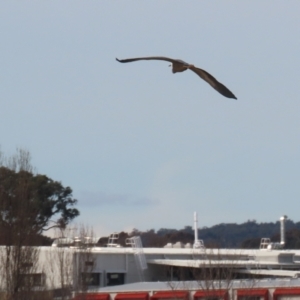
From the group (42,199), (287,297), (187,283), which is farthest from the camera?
(42,199)

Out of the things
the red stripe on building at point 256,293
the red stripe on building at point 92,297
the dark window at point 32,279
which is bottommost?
the red stripe on building at point 92,297

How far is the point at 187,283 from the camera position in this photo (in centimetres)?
3553

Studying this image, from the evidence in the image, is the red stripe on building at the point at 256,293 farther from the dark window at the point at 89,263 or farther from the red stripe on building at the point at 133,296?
the dark window at the point at 89,263

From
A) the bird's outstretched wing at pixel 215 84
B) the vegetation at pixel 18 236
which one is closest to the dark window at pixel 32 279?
the vegetation at pixel 18 236

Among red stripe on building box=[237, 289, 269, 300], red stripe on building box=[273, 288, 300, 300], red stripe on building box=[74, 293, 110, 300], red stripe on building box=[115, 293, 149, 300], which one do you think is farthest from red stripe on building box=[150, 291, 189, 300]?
red stripe on building box=[273, 288, 300, 300]

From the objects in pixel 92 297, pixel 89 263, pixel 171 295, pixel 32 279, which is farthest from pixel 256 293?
pixel 89 263

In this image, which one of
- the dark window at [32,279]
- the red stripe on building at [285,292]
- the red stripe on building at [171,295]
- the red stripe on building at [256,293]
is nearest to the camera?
the red stripe on building at [285,292]

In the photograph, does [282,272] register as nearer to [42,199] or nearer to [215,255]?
[215,255]

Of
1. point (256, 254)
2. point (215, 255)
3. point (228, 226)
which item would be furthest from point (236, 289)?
point (228, 226)

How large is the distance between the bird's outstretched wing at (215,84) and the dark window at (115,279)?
30.7 metres

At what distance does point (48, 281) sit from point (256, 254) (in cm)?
1170

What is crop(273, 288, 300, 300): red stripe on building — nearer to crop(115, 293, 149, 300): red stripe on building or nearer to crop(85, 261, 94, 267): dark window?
crop(115, 293, 149, 300): red stripe on building

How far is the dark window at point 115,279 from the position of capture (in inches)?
1759

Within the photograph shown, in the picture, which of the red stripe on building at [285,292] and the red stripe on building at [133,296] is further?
the red stripe on building at [133,296]
